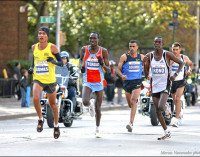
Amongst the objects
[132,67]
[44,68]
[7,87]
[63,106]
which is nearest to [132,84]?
[132,67]

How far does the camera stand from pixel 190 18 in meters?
29.6

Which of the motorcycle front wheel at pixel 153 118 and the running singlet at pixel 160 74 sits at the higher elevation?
the running singlet at pixel 160 74

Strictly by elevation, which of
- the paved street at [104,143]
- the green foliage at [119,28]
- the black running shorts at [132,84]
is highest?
the green foliage at [119,28]

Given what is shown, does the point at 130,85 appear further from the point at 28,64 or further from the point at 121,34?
the point at 121,34

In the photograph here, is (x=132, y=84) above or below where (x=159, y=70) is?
below

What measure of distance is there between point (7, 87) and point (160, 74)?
15.7 meters

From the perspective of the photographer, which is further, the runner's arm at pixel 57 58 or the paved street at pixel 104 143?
the runner's arm at pixel 57 58

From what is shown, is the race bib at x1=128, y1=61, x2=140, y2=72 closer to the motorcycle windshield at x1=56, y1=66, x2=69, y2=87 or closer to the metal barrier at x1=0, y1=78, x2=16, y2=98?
the motorcycle windshield at x1=56, y1=66, x2=69, y2=87

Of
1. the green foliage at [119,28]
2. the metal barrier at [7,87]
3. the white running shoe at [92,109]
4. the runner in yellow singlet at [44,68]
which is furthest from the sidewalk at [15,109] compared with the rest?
the green foliage at [119,28]

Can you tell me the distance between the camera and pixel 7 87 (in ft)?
88.8

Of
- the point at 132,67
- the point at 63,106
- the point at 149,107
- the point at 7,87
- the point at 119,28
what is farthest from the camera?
the point at 119,28

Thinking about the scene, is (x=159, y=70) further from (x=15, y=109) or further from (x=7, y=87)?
(x=7, y=87)

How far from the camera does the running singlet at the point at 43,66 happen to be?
11547 mm

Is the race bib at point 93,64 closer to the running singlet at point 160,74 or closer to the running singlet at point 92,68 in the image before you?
the running singlet at point 92,68
